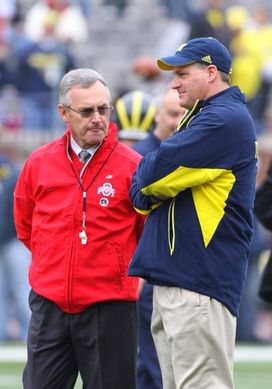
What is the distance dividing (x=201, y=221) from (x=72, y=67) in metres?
9.98

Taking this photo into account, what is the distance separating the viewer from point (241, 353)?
40.0 feet

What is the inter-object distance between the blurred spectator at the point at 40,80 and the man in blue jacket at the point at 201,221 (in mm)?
9599

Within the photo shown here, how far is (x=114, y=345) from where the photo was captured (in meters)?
6.35

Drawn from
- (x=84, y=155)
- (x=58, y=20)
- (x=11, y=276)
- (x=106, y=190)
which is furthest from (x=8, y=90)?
(x=106, y=190)

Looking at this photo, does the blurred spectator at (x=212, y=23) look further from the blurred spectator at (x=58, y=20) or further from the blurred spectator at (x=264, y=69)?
the blurred spectator at (x=58, y=20)

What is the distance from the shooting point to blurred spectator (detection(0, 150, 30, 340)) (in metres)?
12.7

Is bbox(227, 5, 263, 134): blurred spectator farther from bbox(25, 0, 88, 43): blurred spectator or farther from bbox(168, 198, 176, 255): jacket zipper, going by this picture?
bbox(168, 198, 176, 255): jacket zipper

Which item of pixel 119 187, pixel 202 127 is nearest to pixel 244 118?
pixel 202 127

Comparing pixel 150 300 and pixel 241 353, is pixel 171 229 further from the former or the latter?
pixel 241 353

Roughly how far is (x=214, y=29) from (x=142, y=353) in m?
7.79

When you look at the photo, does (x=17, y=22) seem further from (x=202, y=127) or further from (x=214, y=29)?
(x=202, y=127)

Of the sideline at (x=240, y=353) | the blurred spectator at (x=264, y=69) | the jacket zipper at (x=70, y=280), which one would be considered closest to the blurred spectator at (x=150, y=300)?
the jacket zipper at (x=70, y=280)

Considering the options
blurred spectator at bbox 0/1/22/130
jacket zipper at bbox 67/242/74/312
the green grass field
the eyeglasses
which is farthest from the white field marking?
the eyeglasses

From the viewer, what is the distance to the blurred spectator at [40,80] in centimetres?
1569
